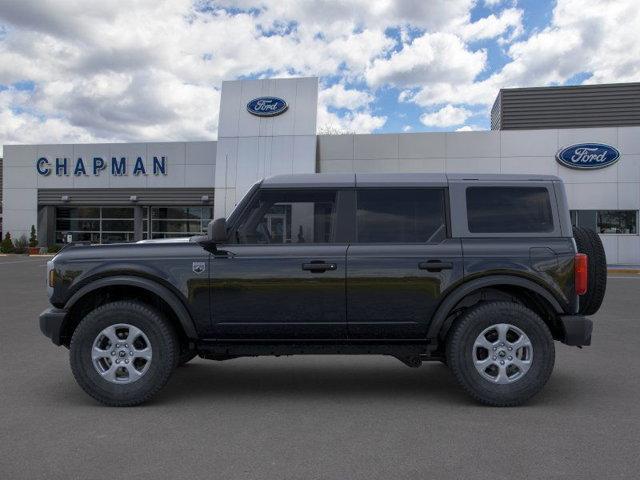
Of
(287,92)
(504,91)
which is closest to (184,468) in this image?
(287,92)

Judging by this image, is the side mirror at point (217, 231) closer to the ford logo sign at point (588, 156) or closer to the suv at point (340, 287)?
the suv at point (340, 287)

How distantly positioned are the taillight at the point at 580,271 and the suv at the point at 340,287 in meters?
0.02

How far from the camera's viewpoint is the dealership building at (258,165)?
80.0 ft

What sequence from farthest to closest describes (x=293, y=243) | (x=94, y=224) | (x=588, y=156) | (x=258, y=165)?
(x=94, y=224), (x=258, y=165), (x=588, y=156), (x=293, y=243)

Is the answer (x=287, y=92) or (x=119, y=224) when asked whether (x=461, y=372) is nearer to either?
(x=287, y=92)

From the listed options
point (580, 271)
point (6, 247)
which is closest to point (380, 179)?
point (580, 271)

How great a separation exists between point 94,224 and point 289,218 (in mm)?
30722

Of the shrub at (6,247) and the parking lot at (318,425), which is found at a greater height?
the shrub at (6,247)

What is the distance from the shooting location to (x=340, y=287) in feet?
15.5

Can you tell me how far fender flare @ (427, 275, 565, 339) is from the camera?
469 centimetres

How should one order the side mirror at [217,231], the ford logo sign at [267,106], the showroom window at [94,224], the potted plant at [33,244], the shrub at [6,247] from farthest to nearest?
the showroom window at [94,224]
the shrub at [6,247]
the potted plant at [33,244]
the ford logo sign at [267,106]
the side mirror at [217,231]

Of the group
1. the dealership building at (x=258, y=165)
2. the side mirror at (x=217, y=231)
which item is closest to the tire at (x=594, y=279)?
the side mirror at (x=217, y=231)

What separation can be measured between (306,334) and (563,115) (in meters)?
37.7

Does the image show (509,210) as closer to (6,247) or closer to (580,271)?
(580,271)
